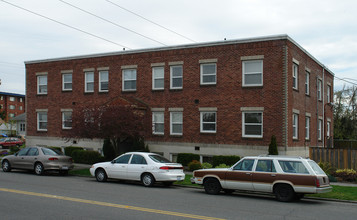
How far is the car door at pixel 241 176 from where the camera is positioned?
14195 mm

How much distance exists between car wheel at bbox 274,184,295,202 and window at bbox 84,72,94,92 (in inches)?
781

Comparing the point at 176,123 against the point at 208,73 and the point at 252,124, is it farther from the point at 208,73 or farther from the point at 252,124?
the point at 252,124

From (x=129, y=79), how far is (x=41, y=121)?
945 centimetres

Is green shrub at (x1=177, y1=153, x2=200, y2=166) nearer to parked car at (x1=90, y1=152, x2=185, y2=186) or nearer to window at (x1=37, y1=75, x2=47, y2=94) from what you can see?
parked car at (x1=90, y1=152, x2=185, y2=186)

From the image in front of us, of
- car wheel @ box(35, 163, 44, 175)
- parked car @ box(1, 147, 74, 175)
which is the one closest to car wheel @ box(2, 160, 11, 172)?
parked car @ box(1, 147, 74, 175)

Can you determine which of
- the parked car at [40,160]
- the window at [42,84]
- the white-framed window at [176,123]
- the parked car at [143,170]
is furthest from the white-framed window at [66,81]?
the parked car at [143,170]

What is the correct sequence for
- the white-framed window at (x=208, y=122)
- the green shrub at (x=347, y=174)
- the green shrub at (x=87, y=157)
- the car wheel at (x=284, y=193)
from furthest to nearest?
the green shrub at (x=87, y=157) < the white-framed window at (x=208, y=122) < the green shrub at (x=347, y=174) < the car wheel at (x=284, y=193)

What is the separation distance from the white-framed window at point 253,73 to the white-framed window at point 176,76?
173 inches

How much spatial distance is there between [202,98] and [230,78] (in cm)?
223

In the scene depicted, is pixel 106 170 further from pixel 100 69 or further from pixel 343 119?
pixel 343 119

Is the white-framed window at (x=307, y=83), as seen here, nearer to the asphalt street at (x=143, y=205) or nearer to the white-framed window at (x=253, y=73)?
the white-framed window at (x=253, y=73)

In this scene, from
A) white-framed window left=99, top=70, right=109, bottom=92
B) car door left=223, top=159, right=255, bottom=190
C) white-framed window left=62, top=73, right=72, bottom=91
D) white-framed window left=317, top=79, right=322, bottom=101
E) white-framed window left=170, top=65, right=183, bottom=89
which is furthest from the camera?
white-framed window left=62, top=73, right=72, bottom=91

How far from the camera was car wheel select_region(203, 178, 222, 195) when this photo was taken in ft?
49.1

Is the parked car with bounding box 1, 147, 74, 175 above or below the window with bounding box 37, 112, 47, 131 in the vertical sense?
below
